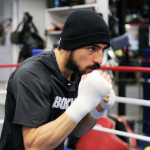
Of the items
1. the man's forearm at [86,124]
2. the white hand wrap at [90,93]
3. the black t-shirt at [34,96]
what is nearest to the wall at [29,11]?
the man's forearm at [86,124]

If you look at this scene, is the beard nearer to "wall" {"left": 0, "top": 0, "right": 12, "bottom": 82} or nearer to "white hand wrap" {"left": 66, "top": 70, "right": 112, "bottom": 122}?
"white hand wrap" {"left": 66, "top": 70, "right": 112, "bottom": 122}

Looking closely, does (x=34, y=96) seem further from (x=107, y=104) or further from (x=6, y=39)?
(x=6, y=39)

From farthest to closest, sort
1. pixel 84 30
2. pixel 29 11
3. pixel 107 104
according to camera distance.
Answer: pixel 29 11, pixel 107 104, pixel 84 30

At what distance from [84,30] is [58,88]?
1.02 ft

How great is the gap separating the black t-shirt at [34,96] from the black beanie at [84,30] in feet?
0.52

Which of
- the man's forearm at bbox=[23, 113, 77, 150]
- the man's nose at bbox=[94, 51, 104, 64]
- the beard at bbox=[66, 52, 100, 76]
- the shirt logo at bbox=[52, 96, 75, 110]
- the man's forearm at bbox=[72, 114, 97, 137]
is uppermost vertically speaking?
the man's nose at bbox=[94, 51, 104, 64]

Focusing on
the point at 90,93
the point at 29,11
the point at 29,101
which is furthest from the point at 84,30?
the point at 29,11

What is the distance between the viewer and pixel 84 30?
125 centimetres

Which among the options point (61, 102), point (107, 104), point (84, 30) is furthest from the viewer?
point (107, 104)

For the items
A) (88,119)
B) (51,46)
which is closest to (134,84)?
(51,46)

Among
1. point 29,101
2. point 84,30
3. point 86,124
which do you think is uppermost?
point 84,30

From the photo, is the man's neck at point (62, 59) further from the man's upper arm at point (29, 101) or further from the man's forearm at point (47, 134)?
the man's forearm at point (47, 134)

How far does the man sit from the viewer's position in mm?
1136

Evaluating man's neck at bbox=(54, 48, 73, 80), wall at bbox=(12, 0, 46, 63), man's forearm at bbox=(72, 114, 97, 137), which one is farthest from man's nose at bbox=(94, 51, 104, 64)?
wall at bbox=(12, 0, 46, 63)
